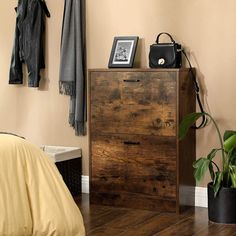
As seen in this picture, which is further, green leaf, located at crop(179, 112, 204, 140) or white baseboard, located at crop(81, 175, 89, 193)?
white baseboard, located at crop(81, 175, 89, 193)

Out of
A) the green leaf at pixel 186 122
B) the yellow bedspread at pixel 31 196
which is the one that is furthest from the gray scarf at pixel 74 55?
the yellow bedspread at pixel 31 196

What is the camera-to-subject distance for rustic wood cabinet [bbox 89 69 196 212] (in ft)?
14.9

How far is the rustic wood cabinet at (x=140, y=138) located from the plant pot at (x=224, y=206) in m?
0.34

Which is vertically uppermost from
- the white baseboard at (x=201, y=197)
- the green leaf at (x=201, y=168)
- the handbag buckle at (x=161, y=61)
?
the handbag buckle at (x=161, y=61)

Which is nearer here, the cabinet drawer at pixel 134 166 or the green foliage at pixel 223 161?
the green foliage at pixel 223 161

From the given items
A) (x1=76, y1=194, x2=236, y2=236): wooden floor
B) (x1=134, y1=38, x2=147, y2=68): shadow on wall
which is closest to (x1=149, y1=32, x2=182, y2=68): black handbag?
(x1=134, y1=38, x2=147, y2=68): shadow on wall

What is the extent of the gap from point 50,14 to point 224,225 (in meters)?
2.47

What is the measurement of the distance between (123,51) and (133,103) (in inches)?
19.0

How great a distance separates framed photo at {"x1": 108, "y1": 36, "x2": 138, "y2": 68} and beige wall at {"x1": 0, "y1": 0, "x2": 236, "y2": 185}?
12cm

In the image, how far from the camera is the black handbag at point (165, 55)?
461 cm

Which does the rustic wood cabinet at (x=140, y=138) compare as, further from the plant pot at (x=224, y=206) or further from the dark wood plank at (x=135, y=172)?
the plant pot at (x=224, y=206)

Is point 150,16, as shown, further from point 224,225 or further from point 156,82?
point 224,225

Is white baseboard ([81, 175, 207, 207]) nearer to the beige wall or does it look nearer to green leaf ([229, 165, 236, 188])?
the beige wall

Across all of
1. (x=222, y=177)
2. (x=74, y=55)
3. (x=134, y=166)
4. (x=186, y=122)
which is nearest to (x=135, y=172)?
(x=134, y=166)
